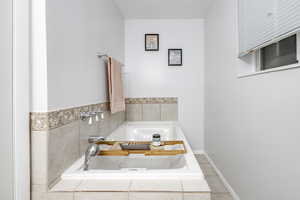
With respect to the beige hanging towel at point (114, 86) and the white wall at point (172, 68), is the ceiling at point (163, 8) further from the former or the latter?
the beige hanging towel at point (114, 86)

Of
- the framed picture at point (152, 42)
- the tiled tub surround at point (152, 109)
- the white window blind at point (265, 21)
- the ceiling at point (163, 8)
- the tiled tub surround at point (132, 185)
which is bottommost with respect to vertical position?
the tiled tub surround at point (132, 185)

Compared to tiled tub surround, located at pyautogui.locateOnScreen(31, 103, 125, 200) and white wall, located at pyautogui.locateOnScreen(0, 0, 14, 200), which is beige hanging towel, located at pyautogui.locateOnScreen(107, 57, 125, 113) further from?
white wall, located at pyautogui.locateOnScreen(0, 0, 14, 200)

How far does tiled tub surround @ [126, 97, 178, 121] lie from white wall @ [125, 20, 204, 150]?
0.09 metres

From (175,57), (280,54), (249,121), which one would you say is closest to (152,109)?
(175,57)

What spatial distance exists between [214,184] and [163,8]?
2564mm

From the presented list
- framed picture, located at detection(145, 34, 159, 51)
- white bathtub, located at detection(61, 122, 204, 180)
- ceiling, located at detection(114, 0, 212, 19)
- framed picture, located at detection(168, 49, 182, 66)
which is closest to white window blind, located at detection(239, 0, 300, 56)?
white bathtub, located at detection(61, 122, 204, 180)

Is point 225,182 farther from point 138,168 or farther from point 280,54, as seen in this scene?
point 280,54

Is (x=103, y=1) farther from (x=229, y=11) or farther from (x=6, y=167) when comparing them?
(x=6, y=167)

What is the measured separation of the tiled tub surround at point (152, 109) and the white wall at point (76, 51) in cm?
134

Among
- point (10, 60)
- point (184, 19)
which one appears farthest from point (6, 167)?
point (184, 19)

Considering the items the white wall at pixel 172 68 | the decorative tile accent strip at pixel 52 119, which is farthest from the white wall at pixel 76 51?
the white wall at pixel 172 68

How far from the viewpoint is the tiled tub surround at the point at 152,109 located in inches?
137

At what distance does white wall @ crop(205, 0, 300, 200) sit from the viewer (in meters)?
1.19

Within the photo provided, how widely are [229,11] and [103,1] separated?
4.59ft
